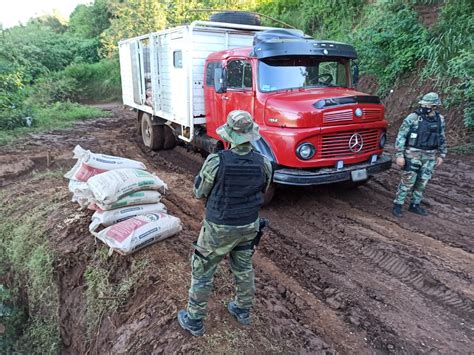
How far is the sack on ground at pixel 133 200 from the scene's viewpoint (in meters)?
4.25

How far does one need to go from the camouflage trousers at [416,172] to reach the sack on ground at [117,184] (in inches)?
140

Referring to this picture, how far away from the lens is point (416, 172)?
5.22 m

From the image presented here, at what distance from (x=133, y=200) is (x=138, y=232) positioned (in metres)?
0.62

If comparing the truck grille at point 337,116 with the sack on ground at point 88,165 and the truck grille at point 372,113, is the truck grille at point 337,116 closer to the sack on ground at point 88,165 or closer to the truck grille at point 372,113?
the truck grille at point 372,113

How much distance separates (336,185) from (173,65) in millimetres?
4125

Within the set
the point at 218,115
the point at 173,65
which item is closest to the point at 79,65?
the point at 173,65

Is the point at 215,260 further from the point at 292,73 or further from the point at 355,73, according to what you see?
the point at 355,73

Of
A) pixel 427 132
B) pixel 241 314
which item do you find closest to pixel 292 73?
pixel 427 132

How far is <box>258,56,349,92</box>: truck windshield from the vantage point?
5492 millimetres

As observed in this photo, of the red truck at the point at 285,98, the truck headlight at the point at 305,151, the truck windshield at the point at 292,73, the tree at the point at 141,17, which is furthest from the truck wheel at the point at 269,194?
the tree at the point at 141,17

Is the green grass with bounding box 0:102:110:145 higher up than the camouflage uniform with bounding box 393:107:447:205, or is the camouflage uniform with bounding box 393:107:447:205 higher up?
the camouflage uniform with bounding box 393:107:447:205

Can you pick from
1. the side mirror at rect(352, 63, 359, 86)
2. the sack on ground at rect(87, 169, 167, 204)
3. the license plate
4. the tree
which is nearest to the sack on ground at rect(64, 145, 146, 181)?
the sack on ground at rect(87, 169, 167, 204)

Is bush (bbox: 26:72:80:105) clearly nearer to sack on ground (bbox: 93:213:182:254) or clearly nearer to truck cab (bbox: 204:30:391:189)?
truck cab (bbox: 204:30:391:189)

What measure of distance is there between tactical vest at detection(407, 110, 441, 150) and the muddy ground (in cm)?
107
